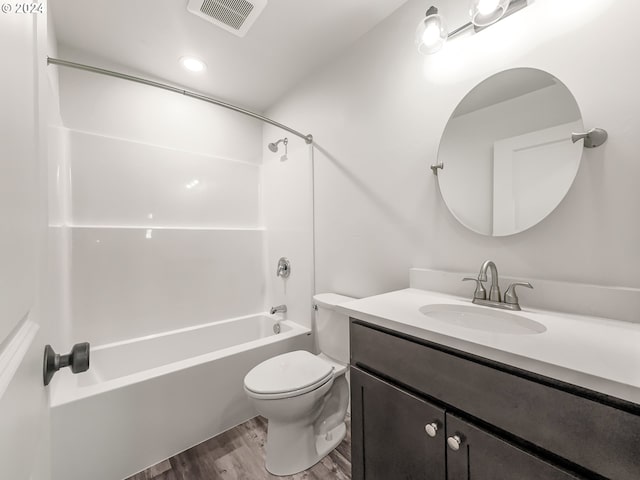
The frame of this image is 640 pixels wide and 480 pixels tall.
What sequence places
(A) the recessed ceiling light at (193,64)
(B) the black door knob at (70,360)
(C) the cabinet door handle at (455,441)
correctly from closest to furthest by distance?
1. (B) the black door knob at (70,360)
2. (C) the cabinet door handle at (455,441)
3. (A) the recessed ceiling light at (193,64)

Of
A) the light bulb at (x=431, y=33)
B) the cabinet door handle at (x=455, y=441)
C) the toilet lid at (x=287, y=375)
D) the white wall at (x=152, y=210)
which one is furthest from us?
the white wall at (x=152, y=210)

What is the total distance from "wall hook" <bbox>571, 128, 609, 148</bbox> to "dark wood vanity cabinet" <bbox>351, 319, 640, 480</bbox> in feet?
2.78

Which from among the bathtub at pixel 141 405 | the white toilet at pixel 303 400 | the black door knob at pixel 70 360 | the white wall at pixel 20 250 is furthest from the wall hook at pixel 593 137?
the bathtub at pixel 141 405

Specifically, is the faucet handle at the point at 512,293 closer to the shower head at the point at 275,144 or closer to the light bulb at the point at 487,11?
the light bulb at the point at 487,11

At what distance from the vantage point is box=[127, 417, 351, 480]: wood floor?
1.28 meters

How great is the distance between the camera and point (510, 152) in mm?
1088

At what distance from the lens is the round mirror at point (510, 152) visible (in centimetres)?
97

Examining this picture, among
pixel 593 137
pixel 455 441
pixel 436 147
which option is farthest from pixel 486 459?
pixel 436 147

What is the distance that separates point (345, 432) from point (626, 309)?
1431 mm

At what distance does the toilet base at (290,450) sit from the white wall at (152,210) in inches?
49.1

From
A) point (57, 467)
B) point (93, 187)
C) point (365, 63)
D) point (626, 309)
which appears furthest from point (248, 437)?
point (365, 63)

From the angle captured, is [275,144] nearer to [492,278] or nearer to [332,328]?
[332,328]

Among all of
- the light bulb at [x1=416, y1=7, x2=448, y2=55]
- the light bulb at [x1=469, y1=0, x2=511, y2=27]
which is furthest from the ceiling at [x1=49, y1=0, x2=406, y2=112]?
the light bulb at [x1=469, y1=0, x2=511, y2=27]

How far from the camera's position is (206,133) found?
7.79 ft
